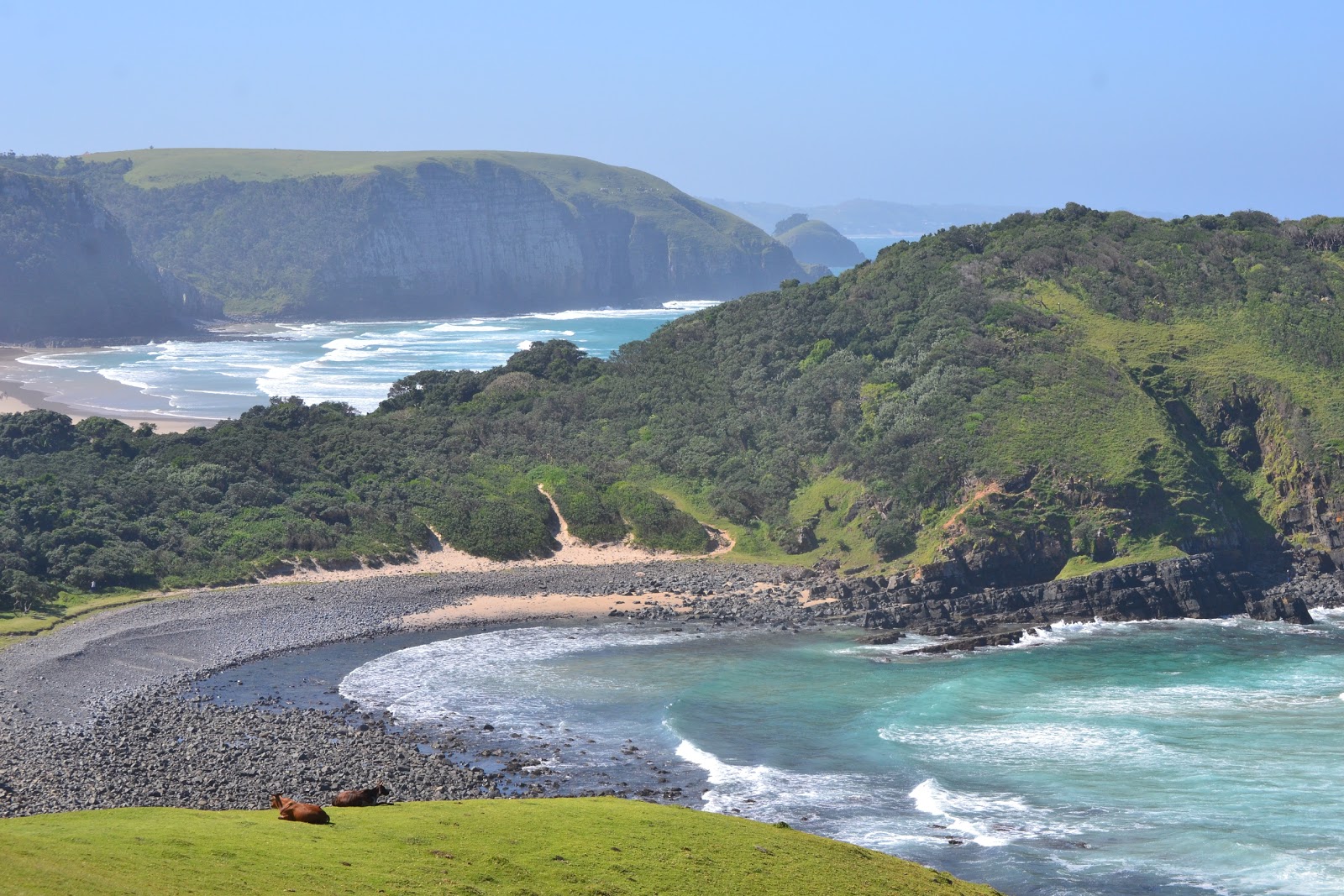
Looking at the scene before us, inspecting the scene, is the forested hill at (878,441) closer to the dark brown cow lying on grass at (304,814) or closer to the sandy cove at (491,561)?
the sandy cove at (491,561)

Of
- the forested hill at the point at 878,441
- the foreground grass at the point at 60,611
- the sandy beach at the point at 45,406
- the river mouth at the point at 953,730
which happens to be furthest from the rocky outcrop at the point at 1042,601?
the sandy beach at the point at 45,406

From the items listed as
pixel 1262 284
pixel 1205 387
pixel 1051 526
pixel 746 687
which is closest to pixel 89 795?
pixel 746 687

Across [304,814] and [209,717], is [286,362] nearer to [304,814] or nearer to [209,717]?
[209,717]

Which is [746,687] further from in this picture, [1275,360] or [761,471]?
[1275,360]

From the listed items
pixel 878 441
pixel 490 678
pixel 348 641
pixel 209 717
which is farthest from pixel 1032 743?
pixel 878 441

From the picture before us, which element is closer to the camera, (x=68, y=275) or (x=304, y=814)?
(x=304, y=814)

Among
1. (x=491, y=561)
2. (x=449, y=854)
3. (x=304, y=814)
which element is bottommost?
(x=491, y=561)

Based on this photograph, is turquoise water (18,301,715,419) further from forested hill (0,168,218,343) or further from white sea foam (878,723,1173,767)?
white sea foam (878,723,1173,767)
